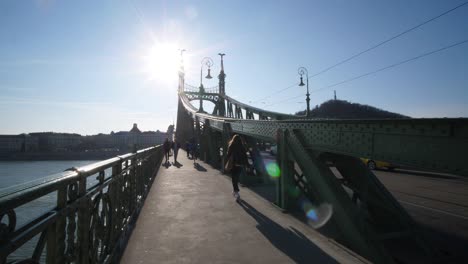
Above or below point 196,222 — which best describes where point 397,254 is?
below

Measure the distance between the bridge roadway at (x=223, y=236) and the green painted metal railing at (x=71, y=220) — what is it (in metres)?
0.46

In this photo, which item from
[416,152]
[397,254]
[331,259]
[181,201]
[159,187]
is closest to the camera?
[416,152]

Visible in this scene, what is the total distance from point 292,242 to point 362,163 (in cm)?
207

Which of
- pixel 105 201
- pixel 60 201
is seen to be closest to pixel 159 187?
pixel 105 201

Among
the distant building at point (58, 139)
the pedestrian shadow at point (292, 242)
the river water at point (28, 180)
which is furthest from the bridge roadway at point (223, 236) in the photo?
the distant building at point (58, 139)

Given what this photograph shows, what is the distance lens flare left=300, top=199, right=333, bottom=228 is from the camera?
485cm

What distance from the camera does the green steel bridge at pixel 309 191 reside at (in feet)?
5.92

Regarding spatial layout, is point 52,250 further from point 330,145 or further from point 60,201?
point 330,145

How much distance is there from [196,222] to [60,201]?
327 centimetres

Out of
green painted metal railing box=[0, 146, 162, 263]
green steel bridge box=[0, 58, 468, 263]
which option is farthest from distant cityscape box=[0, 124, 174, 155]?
green painted metal railing box=[0, 146, 162, 263]

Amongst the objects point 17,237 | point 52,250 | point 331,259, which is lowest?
point 331,259

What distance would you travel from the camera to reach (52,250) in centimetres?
188

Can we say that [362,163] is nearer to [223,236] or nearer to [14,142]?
[223,236]

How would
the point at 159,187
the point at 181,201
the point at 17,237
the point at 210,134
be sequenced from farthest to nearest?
the point at 210,134, the point at 159,187, the point at 181,201, the point at 17,237
